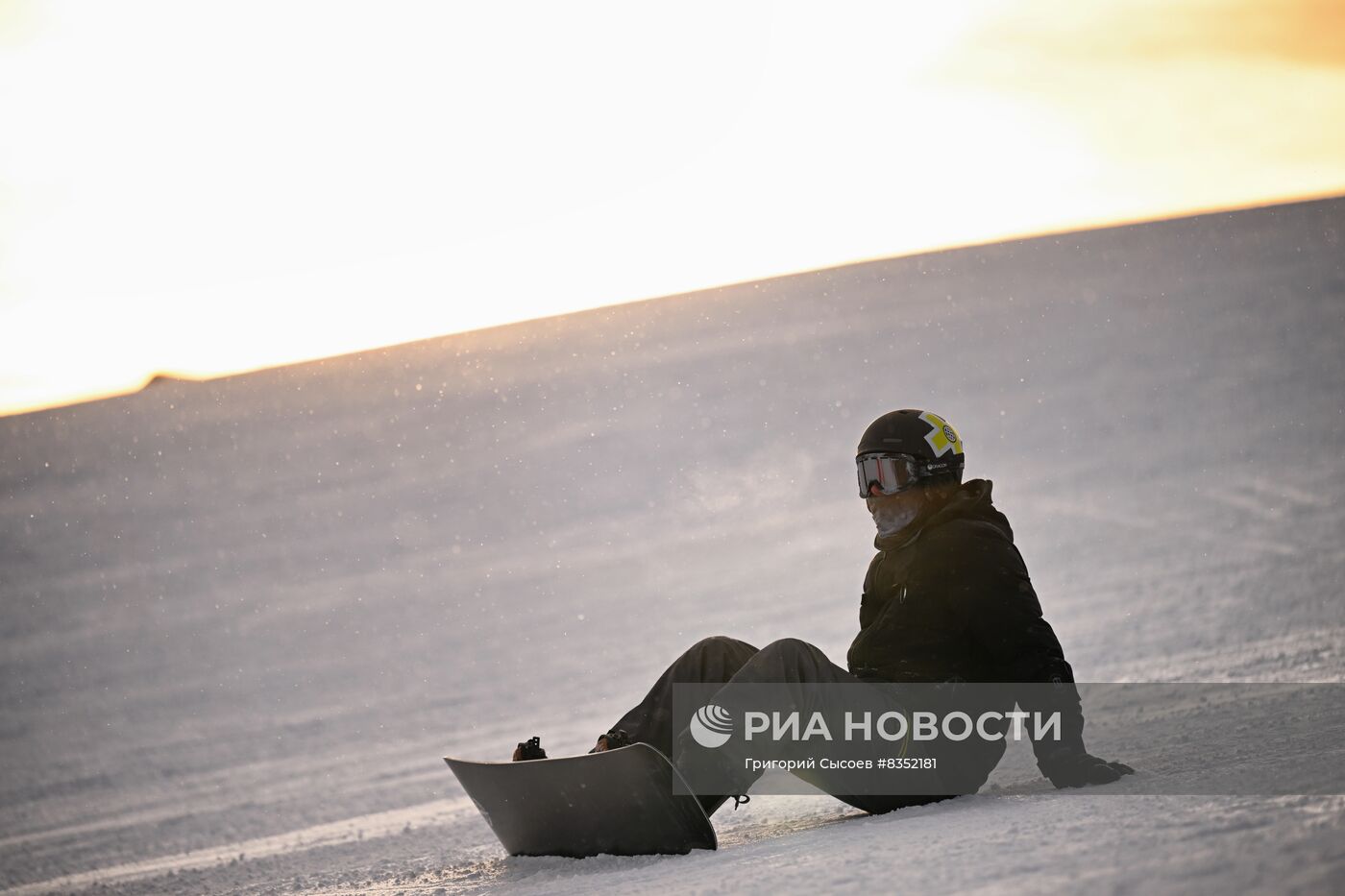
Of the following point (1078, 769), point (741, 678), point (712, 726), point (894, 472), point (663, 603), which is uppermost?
point (894, 472)

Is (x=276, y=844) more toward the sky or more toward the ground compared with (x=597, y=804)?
more toward the ground

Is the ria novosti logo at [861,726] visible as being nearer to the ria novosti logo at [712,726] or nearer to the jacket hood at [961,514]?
the ria novosti logo at [712,726]

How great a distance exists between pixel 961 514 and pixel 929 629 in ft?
1.14

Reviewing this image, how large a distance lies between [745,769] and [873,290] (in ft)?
138

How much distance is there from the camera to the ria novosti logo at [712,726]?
3680 mm

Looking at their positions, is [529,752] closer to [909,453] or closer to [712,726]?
[712,726]

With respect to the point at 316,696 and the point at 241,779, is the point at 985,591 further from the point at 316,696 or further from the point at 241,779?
the point at 316,696

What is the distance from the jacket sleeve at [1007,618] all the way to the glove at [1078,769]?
2 cm

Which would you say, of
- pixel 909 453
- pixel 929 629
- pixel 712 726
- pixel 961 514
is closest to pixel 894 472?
pixel 909 453

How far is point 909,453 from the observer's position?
4004mm

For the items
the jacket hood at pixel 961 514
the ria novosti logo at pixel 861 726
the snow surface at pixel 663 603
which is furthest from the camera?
the jacket hood at pixel 961 514

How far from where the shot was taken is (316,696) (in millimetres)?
8391

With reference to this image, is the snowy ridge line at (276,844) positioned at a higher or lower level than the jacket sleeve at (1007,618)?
lower

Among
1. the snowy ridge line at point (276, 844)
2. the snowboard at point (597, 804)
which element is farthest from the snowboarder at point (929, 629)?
the snowy ridge line at point (276, 844)
